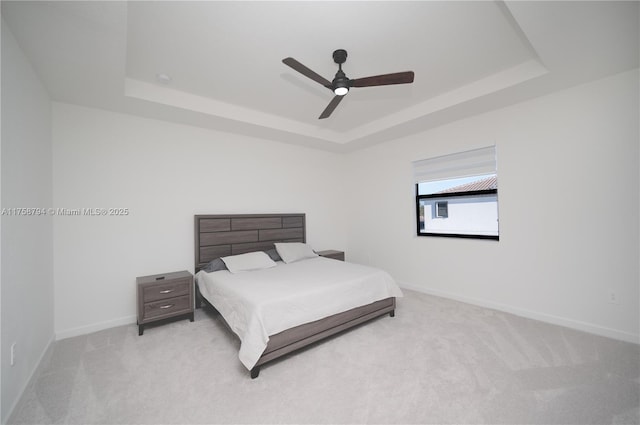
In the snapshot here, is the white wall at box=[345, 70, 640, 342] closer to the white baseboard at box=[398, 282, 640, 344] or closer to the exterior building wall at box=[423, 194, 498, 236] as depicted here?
the white baseboard at box=[398, 282, 640, 344]

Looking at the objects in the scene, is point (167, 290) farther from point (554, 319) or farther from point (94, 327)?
point (554, 319)

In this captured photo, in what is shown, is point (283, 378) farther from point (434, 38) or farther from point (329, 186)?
point (329, 186)

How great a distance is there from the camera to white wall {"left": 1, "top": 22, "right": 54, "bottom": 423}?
66.2 inches

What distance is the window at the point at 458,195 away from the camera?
344 centimetres

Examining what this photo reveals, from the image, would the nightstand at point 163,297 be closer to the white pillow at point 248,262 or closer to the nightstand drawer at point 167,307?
the nightstand drawer at point 167,307

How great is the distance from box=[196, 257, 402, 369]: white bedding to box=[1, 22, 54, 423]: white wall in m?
1.36

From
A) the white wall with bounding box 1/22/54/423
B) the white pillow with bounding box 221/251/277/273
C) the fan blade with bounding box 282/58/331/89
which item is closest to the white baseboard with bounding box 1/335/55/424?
the white wall with bounding box 1/22/54/423

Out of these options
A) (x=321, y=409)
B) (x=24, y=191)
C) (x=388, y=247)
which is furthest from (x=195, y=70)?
(x=388, y=247)

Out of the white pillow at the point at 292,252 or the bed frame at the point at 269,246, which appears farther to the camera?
the white pillow at the point at 292,252

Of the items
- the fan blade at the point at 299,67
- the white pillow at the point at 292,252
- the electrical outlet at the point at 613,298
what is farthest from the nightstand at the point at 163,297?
the electrical outlet at the point at 613,298

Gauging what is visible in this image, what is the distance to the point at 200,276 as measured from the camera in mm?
3355

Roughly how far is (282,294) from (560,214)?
9.91 feet

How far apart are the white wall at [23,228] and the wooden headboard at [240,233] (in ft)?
4.85

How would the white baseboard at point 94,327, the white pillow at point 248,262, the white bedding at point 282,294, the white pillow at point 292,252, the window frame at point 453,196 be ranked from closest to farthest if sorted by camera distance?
the white bedding at point 282,294 < the white baseboard at point 94,327 < the white pillow at point 248,262 < the window frame at point 453,196 < the white pillow at point 292,252
